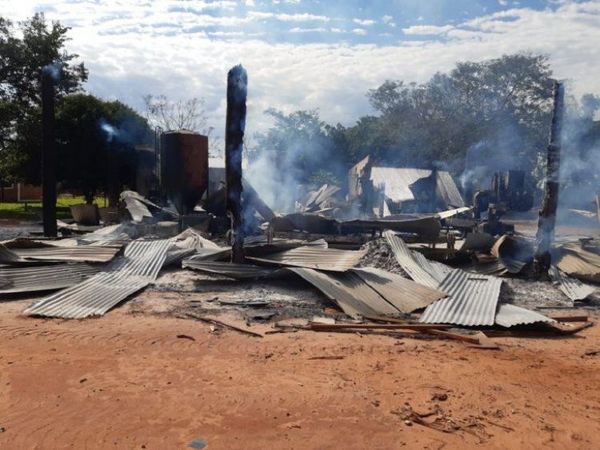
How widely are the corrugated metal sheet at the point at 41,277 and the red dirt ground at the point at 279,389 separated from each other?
1.70 metres

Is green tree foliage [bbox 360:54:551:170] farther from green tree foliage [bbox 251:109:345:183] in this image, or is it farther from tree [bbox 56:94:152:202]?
tree [bbox 56:94:152:202]

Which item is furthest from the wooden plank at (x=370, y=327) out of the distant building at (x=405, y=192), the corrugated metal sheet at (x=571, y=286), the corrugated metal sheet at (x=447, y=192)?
the corrugated metal sheet at (x=447, y=192)

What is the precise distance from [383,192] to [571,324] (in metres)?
18.7

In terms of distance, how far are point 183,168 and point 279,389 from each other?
1247cm

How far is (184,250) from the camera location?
1076 cm

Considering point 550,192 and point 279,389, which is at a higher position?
point 550,192

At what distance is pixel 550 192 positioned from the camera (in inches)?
396

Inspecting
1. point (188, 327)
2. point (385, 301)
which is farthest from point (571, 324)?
point (188, 327)

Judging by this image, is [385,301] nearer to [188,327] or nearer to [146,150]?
[188,327]

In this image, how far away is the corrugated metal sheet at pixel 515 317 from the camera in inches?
268

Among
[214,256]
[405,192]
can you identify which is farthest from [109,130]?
[214,256]

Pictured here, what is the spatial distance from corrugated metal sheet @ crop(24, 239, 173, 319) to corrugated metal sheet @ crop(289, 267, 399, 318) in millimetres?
2758

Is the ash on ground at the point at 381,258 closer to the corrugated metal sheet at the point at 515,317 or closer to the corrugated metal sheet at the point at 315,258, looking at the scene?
the corrugated metal sheet at the point at 315,258

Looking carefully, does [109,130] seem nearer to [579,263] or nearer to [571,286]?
[579,263]
